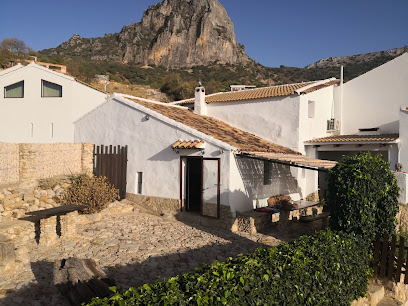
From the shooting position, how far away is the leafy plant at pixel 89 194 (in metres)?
12.7

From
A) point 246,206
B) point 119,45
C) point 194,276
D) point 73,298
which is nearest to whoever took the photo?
point 194,276

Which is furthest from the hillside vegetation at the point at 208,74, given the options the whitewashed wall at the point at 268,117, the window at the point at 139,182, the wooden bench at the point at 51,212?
the wooden bench at the point at 51,212

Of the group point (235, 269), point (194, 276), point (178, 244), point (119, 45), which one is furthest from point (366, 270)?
point (119, 45)

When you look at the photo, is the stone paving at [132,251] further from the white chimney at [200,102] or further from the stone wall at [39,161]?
the white chimney at [200,102]

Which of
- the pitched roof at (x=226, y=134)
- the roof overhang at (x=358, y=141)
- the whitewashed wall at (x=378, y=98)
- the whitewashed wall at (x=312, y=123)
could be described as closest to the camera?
the pitched roof at (x=226, y=134)

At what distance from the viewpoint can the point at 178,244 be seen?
33.1 ft

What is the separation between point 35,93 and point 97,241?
68.8 ft

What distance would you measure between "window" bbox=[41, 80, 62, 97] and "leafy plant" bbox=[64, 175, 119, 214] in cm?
1529

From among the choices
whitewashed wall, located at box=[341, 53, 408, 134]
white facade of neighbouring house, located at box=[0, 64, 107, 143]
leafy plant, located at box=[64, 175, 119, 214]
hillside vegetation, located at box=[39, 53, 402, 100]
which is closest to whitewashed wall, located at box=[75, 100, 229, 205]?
leafy plant, located at box=[64, 175, 119, 214]

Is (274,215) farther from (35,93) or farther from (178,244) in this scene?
(35,93)

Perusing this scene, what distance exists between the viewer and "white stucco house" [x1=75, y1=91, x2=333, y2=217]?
12211 mm

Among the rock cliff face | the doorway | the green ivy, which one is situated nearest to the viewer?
the green ivy

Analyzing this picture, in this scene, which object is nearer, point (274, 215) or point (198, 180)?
point (274, 215)

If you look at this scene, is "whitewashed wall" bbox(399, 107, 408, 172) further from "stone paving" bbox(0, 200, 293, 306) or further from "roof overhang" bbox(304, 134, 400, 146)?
"stone paving" bbox(0, 200, 293, 306)
